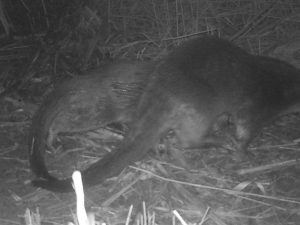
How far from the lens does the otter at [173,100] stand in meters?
4.06

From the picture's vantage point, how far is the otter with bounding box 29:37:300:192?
13.3 feet

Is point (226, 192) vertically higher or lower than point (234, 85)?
lower

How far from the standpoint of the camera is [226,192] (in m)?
3.91

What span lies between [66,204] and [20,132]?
47.3 inches

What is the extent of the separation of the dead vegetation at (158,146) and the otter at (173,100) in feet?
0.63

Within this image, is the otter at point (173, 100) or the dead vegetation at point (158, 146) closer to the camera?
the dead vegetation at point (158, 146)

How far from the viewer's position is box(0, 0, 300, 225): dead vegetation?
12.1 feet

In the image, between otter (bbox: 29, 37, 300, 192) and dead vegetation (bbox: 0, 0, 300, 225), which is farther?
otter (bbox: 29, 37, 300, 192)

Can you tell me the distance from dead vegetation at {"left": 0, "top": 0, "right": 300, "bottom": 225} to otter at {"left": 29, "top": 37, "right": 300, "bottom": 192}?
19 cm

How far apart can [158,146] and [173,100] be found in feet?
1.82

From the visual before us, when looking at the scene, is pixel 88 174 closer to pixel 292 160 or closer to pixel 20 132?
pixel 20 132

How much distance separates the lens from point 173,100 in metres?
4.17

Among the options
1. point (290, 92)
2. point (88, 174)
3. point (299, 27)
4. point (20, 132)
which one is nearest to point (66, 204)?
point (88, 174)

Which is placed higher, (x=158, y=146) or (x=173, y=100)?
(x=173, y=100)
